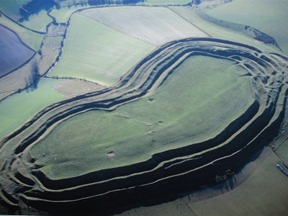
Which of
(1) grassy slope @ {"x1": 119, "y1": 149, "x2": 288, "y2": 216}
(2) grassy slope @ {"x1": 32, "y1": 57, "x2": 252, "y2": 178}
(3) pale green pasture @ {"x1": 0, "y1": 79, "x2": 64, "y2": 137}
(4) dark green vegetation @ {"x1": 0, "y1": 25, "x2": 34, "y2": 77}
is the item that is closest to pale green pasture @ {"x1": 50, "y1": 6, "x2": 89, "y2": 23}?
(4) dark green vegetation @ {"x1": 0, "y1": 25, "x2": 34, "y2": 77}

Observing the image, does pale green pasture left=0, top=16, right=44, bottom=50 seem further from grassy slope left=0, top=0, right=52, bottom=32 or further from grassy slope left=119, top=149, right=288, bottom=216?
grassy slope left=119, top=149, right=288, bottom=216

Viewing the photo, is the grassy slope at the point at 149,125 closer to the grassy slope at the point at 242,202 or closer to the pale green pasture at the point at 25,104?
the grassy slope at the point at 242,202

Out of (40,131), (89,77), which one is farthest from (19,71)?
(40,131)

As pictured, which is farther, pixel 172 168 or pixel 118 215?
pixel 172 168

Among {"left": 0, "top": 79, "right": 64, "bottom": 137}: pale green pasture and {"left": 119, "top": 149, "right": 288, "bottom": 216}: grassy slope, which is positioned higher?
{"left": 0, "top": 79, "right": 64, "bottom": 137}: pale green pasture

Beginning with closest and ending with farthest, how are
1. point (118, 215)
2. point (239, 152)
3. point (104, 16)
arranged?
point (118, 215) → point (239, 152) → point (104, 16)

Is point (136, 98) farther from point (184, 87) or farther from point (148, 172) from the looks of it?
point (148, 172)
